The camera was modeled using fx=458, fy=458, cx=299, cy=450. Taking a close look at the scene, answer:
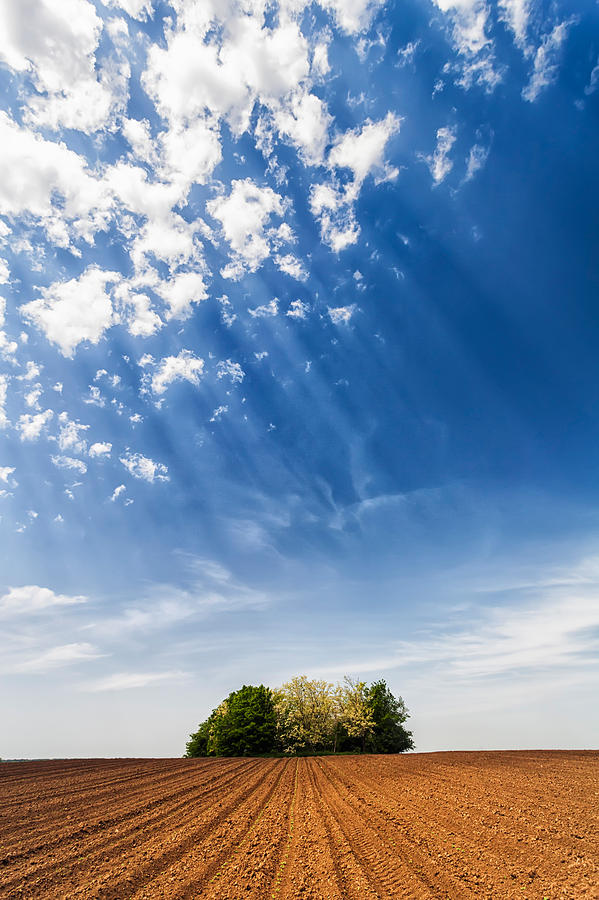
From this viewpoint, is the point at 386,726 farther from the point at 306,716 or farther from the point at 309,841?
the point at 309,841

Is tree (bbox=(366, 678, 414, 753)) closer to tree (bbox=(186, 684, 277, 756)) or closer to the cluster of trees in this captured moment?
the cluster of trees

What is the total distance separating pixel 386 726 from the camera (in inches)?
2429

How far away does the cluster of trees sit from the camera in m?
61.0

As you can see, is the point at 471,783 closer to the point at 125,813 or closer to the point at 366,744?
the point at 125,813

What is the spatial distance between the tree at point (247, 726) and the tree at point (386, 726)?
13.4 metres

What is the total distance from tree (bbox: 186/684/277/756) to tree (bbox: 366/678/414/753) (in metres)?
13.4

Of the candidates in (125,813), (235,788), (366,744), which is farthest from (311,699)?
(125,813)

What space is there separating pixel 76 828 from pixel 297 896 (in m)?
10.9

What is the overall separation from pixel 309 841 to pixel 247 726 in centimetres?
5462

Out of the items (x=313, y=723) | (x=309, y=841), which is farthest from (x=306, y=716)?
(x=309, y=841)

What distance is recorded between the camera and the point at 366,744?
61.7 m

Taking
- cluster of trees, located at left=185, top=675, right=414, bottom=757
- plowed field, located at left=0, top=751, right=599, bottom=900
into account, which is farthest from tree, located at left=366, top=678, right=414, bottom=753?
plowed field, located at left=0, top=751, right=599, bottom=900

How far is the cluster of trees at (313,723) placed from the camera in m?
61.0

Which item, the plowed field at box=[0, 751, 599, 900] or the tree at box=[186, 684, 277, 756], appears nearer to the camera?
the plowed field at box=[0, 751, 599, 900]
